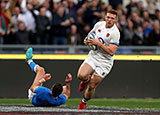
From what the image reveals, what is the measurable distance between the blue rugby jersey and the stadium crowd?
15.9 feet

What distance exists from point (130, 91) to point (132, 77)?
48cm

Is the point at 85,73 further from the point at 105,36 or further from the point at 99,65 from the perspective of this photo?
the point at 105,36

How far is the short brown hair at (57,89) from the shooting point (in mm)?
10156

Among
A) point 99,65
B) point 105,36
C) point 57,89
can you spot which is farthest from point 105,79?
point 57,89

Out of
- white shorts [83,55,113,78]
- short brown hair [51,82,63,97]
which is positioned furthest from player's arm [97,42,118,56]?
short brown hair [51,82,63,97]

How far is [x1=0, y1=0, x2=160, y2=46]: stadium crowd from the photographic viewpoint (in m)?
15.2

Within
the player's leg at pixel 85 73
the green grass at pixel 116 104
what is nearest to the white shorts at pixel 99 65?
the player's leg at pixel 85 73

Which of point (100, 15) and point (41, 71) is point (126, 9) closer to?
point (100, 15)

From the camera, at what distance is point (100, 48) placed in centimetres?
1120

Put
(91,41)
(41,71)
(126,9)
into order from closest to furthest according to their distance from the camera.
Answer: (91,41) < (41,71) < (126,9)

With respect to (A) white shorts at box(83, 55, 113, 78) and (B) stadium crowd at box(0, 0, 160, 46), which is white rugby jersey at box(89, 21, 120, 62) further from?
(B) stadium crowd at box(0, 0, 160, 46)

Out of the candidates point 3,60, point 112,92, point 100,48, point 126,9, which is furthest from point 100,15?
point 100,48

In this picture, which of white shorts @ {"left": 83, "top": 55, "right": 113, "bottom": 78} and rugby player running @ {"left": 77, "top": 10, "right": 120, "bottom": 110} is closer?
rugby player running @ {"left": 77, "top": 10, "right": 120, "bottom": 110}

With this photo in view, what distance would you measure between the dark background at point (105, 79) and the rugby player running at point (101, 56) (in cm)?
425
